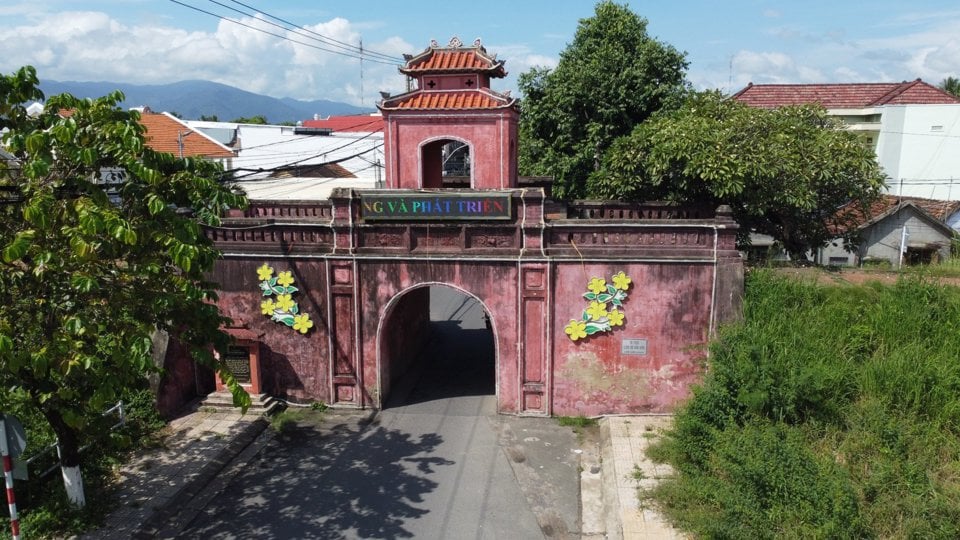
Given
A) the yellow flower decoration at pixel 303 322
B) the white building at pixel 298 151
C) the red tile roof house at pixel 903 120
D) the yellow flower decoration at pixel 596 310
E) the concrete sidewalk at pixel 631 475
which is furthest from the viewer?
the white building at pixel 298 151

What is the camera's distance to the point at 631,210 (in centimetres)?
1544

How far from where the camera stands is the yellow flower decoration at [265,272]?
1404 centimetres

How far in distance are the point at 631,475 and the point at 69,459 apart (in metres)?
8.83

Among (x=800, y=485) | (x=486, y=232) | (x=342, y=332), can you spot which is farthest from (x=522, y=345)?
(x=800, y=485)

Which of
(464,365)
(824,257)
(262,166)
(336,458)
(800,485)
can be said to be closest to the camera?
(800,485)

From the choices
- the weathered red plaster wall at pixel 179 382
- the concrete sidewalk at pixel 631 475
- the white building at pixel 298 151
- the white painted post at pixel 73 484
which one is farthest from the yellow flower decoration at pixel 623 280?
the white building at pixel 298 151

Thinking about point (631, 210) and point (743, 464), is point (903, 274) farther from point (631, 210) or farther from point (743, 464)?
point (743, 464)

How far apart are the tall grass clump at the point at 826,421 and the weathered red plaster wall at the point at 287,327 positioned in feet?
24.6

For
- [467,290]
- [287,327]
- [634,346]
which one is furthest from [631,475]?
[287,327]

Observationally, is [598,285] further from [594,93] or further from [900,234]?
[900,234]

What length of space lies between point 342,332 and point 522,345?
3930 mm

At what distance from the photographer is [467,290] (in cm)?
1370

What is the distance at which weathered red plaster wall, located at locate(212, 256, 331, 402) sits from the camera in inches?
555

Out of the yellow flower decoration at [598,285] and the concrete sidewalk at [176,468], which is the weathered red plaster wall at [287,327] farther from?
the yellow flower decoration at [598,285]
